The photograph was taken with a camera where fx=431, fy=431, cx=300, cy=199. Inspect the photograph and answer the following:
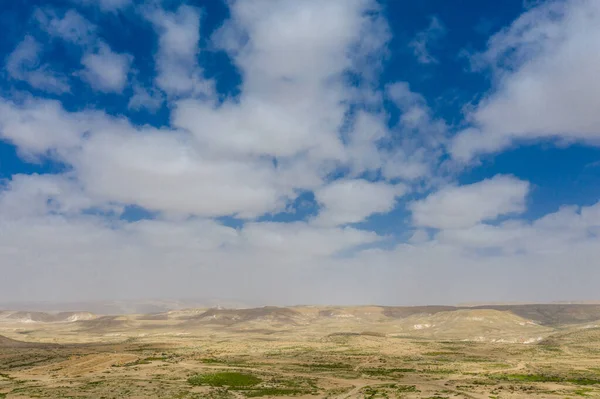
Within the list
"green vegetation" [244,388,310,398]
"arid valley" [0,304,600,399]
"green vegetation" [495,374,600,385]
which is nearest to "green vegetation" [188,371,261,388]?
"arid valley" [0,304,600,399]

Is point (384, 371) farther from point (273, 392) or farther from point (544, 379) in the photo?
point (273, 392)

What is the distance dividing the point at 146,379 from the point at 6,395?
23.0 metres

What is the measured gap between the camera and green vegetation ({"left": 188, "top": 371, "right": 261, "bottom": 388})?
8106 cm

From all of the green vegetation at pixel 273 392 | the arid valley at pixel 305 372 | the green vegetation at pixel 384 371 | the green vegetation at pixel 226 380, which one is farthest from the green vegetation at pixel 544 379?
the green vegetation at pixel 226 380

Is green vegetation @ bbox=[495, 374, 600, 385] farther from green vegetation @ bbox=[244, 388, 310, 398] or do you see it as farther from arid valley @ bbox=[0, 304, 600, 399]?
green vegetation @ bbox=[244, 388, 310, 398]

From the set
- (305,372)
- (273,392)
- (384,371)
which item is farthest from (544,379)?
(273,392)

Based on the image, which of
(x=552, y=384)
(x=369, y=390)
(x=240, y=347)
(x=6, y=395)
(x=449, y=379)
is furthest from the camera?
(x=240, y=347)

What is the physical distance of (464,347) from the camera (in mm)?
157375

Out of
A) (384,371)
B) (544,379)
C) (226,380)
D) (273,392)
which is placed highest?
(273,392)

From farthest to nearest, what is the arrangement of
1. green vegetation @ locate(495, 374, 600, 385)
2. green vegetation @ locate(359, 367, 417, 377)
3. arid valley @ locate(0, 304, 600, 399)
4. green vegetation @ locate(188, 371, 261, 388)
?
green vegetation @ locate(359, 367, 417, 377)
green vegetation @ locate(495, 374, 600, 385)
green vegetation @ locate(188, 371, 261, 388)
arid valley @ locate(0, 304, 600, 399)

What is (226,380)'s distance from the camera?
85.1m

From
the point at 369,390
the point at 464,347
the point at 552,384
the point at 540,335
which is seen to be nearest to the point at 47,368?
the point at 369,390

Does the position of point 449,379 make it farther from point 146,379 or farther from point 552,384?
point 146,379

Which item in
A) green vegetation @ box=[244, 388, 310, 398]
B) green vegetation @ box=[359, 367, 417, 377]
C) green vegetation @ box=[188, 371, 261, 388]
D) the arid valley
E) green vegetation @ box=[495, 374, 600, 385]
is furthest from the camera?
green vegetation @ box=[359, 367, 417, 377]
